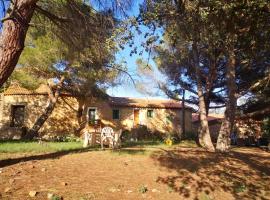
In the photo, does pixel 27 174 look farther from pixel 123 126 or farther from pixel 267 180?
pixel 123 126

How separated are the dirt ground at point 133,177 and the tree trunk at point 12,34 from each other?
9.41 feet

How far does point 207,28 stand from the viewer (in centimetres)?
994

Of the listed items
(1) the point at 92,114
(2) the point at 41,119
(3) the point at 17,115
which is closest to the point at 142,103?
(1) the point at 92,114

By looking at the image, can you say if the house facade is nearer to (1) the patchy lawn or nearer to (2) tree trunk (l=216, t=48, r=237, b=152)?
(2) tree trunk (l=216, t=48, r=237, b=152)

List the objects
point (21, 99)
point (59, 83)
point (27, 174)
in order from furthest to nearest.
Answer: point (21, 99) → point (59, 83) → point (27, 174)

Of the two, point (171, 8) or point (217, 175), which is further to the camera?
point (217, 175)

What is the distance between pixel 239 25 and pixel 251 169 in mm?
5789

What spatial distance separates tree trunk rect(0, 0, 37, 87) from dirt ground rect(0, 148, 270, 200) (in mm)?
2868

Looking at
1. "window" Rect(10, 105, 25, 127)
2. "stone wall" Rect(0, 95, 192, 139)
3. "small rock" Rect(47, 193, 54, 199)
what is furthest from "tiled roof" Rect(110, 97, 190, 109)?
"small rock" Rect(47, 193, 54, 199)

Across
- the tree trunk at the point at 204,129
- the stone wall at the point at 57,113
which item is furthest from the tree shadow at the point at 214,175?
the stone wall at the point at 57,113

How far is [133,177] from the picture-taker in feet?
35.0

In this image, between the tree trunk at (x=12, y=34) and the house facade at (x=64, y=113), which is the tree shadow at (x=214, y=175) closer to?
the tree trunk at (x=12, y=34)

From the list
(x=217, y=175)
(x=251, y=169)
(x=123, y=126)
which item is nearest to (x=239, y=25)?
(x=217, y=175)

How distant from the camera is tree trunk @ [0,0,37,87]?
7.79 m
